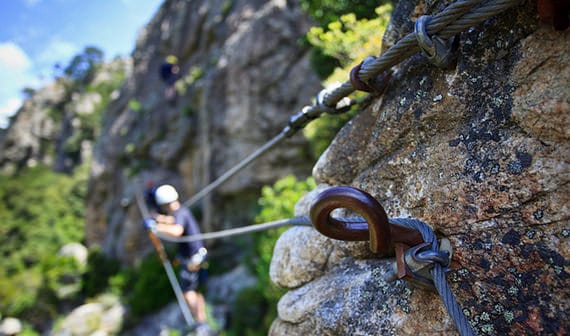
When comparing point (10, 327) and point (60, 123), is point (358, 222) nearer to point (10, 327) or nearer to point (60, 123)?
point (10, 327)

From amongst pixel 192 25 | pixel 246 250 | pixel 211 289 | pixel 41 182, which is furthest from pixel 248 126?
pixel 41 182

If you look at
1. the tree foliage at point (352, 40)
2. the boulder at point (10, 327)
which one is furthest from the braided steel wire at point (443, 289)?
the boulder at point (10, 327)

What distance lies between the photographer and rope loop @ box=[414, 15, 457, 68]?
1.42 meters

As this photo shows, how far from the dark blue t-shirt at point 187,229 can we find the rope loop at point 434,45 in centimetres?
507

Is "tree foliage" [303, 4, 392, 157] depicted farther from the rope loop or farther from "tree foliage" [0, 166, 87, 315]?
"tree foliage" [0, 166, 87, 315]

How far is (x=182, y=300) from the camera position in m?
6.19

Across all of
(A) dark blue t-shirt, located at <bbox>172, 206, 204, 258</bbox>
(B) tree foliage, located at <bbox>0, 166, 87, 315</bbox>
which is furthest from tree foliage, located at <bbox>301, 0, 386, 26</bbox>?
(B) tree foliage, located at <bbox>0, 166, 87, 315</bbox>

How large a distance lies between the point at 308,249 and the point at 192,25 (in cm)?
1497

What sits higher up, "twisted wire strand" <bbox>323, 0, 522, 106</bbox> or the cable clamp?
"twisted wire strand" <bbox>323, 0, 522, 106</bbox>

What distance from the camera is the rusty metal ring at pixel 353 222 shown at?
3.99ft

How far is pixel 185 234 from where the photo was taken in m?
5.93

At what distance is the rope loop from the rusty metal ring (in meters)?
0.72

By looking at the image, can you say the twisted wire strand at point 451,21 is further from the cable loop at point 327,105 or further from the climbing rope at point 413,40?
the cable loop at point 327,105

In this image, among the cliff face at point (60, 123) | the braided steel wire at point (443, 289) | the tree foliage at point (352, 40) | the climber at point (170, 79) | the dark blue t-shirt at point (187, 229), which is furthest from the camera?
the cliff face at point (60, 123)
